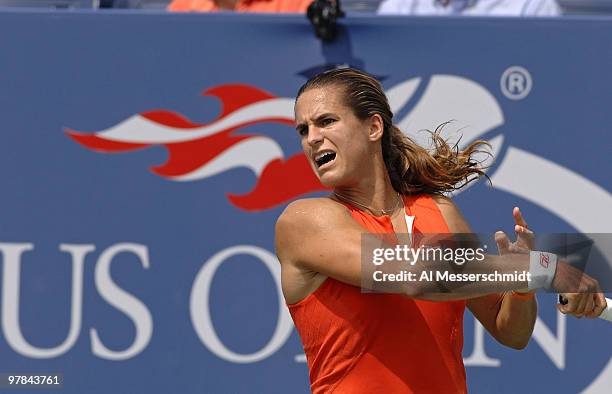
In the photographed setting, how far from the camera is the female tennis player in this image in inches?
113

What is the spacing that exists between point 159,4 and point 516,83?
1810 mm

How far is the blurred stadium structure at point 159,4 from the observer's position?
495cm

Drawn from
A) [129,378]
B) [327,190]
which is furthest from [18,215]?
[327,190]

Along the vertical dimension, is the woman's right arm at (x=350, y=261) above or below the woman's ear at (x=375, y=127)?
below

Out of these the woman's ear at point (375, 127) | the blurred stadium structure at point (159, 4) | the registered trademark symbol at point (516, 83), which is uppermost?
the blurred stadium structure at point (159, 4)

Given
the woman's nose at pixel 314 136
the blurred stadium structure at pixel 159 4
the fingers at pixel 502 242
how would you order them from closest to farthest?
the fingers at pixel 502 242
the woman's nose at pixel 314 136
the blurred stadium structure at pixel 159 4

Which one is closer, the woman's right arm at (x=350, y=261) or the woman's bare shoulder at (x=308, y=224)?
Result: the woman's right arm at (x=350, y=261)

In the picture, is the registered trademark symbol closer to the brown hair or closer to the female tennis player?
the brown hair

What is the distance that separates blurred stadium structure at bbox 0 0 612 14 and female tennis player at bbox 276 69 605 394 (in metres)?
2.17

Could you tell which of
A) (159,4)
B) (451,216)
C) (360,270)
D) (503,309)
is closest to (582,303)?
(503,309)

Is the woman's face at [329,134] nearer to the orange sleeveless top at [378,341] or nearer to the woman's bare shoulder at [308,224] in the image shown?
the woman's bare shoulder at [308,224]

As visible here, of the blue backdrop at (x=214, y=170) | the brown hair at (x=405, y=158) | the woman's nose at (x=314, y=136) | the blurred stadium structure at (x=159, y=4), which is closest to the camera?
the woman's nose at (x=314, y=136)

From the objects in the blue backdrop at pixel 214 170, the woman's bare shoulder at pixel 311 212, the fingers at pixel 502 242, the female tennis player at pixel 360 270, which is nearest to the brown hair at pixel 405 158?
the female tennis player at pixel 360 270

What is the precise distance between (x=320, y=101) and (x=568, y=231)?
1.74m
